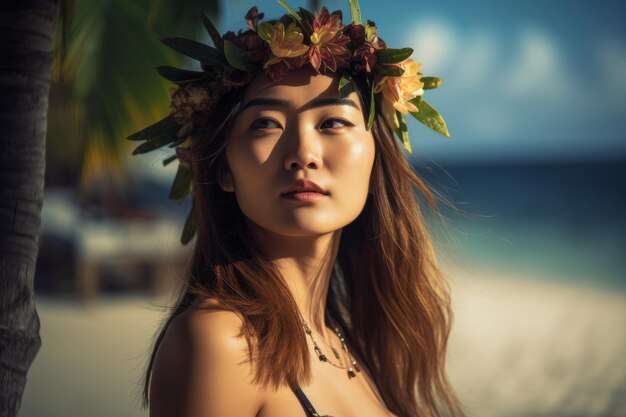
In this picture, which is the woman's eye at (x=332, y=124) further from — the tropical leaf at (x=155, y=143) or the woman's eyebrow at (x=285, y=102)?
the tropical leaf at (x=155, y=143)

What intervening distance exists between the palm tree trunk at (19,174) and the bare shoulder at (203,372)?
326 millimetres

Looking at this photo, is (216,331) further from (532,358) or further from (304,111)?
(532,358)

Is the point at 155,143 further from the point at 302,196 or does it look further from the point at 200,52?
the point at 302,196

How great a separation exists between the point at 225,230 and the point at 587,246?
1050 inches

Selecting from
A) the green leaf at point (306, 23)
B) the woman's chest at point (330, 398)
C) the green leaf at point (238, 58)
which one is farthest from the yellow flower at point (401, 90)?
the woman's chest at point (330, 398)

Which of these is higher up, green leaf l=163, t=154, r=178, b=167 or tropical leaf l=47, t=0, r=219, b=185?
tropical leaf l=47, t=0, r=219, b=185

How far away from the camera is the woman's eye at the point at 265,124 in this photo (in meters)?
2.34

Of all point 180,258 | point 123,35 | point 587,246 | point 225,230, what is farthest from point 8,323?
point 587,246

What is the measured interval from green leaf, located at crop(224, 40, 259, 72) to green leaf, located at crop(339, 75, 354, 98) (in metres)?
0.24

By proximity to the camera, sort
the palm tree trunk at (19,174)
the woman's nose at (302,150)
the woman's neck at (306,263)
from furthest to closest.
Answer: the woman's neck at (306,263), the woman's nose at (302,150), the palm tree trunk at (19,174)

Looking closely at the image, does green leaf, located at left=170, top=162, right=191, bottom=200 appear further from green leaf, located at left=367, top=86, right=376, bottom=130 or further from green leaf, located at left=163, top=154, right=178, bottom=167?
green leaf, located at left=367, top=86, right=376, bottom=130

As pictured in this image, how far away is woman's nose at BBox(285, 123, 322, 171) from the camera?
228 centimetres

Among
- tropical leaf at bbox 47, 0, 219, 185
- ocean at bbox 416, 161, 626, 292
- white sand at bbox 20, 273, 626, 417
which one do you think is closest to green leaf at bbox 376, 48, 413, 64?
tropical leaf at bbox 47, 0, 219, 185

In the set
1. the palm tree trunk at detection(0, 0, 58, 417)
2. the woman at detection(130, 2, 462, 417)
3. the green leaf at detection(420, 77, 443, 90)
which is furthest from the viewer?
the green leaf at detection(420, 77, 443, 90)
